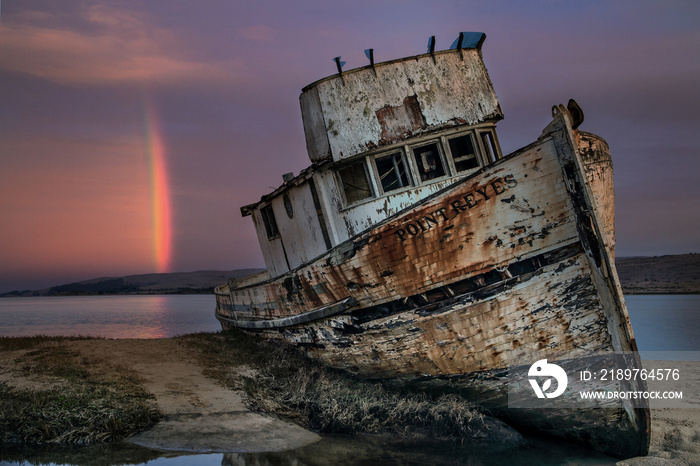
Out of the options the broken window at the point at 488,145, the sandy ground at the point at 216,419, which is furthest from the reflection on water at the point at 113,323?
the broken window at the point at 488,145

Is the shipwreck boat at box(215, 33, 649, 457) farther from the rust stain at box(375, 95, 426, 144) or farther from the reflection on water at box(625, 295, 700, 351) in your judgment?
the reflection on water at box(625, 295, 700, 351)

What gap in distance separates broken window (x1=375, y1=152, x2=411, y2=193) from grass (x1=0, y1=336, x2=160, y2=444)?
13.6 ft

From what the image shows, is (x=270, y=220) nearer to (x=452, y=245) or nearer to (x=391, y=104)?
(x=391, y=104)

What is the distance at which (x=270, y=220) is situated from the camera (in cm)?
988

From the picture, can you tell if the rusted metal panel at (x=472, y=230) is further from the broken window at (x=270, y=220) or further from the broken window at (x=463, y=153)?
the broken window at (x=270, y=220)

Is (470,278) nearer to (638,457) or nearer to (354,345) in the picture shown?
(354,345)

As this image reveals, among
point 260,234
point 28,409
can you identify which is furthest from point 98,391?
point 260,234

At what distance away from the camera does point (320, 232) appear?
26.7ft

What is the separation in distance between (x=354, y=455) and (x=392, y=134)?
13.8 feet

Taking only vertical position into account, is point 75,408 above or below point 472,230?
below

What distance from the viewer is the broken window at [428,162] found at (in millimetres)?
7426

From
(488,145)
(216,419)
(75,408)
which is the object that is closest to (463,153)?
(488,145)

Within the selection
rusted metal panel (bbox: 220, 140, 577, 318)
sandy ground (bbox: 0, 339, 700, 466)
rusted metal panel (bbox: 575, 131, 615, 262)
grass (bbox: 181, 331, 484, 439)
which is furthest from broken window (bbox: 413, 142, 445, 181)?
sandy ground (bbox: 0, 339, 700, 466)

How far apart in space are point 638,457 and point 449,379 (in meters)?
2.11
